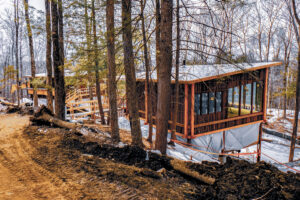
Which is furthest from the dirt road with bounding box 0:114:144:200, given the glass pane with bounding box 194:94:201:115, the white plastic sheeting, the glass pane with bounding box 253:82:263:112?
the glass pane with bounding box 253:82:263:112

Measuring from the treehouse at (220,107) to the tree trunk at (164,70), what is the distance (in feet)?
14.5

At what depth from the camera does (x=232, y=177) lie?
3.46m

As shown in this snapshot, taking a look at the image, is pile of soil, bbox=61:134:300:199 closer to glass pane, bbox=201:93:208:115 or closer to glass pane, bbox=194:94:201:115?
glass pane, bbox=194:94:201:115

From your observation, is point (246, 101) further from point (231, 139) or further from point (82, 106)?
point (82, 106)

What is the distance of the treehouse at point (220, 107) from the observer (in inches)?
456

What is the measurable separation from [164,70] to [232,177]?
360 centimetres

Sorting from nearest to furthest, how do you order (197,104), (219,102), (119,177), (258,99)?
(119,177) < (197,104) < (219,102) < (258,99)

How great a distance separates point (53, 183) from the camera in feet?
11.5

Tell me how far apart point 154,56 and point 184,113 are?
3725mm

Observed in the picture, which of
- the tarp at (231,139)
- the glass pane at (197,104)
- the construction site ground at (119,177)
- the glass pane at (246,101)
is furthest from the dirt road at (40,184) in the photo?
the glass pane at (246,101)

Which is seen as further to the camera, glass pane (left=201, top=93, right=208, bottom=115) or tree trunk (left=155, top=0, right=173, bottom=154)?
glass pane (left=201, top=93, right=208, bottom=115)

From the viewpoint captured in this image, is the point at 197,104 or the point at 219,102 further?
the point at 219,102

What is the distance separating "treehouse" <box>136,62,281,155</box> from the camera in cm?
1159

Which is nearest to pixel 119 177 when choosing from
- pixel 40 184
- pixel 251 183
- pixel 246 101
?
pixel 40 184
